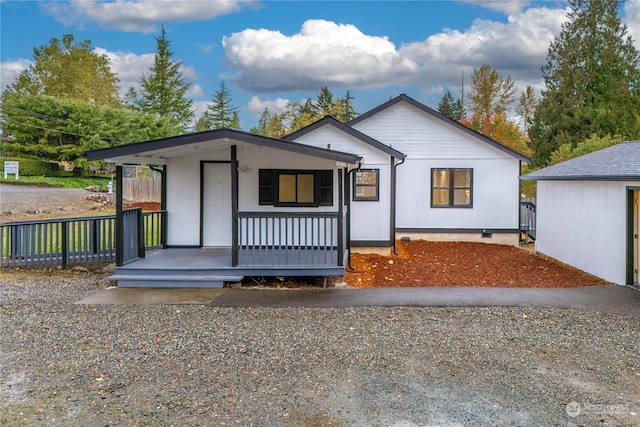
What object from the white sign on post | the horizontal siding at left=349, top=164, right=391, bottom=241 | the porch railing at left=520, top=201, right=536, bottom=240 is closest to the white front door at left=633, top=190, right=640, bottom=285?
the horizontal siding at left=349, top=164, right=391, bottom=241

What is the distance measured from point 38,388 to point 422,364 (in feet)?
12.3

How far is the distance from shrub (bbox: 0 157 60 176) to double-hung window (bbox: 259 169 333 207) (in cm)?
2811

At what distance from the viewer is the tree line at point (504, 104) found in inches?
1054

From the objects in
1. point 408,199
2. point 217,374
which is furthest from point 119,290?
point 408,199

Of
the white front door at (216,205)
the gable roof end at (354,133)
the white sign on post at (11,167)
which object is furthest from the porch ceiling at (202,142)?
the white sign on post at (11,167)

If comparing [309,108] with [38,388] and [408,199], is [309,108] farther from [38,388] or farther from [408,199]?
[38,388]

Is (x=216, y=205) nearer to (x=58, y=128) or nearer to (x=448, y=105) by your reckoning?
(x=58, y=128)

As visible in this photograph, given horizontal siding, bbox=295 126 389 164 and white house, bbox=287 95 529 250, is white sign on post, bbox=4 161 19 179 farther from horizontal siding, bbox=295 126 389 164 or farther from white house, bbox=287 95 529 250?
white house, bbox=287 95 529 250

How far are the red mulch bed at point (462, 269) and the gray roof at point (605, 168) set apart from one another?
83.3 inches

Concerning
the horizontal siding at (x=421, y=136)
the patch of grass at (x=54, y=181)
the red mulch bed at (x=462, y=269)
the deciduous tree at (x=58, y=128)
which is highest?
the deciduous tree at (x=58, y=128)

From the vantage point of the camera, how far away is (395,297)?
7039 millimetres

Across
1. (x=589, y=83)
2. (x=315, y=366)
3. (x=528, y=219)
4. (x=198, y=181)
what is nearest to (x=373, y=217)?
(x=198, y=181)

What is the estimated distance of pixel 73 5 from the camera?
21.2 metres

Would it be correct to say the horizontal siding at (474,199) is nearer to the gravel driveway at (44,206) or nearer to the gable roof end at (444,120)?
the gable roof end at (444,120)
